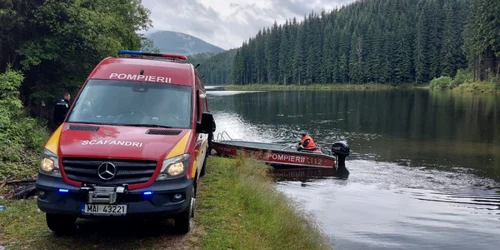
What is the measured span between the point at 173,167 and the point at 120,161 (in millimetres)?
707

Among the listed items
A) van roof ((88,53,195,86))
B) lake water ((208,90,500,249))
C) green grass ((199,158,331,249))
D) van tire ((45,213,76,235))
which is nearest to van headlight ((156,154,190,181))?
green grass ((199,158,331,249))

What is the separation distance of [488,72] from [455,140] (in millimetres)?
56128

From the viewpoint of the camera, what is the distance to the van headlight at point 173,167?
18.1ft

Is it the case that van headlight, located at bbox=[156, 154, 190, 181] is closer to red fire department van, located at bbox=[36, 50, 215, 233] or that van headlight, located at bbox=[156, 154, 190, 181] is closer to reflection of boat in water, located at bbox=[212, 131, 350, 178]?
red fire department van, located at bbox=[36, 50, 215, 233]

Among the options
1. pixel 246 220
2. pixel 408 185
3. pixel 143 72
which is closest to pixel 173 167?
pixel 143 72

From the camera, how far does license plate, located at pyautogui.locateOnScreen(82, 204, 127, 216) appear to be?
532cm

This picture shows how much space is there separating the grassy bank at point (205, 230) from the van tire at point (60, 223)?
127 millimetres

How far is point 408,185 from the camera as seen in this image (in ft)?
58.9

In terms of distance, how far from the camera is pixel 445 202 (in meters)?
15.2

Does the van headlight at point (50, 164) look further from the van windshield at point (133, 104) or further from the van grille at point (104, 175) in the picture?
the van windshield at point (133, 104)

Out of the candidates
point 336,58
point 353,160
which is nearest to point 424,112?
point 353,160

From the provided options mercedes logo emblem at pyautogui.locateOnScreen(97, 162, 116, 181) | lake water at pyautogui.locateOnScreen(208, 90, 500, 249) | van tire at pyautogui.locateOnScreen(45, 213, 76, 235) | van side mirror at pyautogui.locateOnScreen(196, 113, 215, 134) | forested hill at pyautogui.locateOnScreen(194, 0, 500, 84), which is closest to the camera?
mercedes logo emblem at pyautogui.locateOnScreen(97, 162, 116, 181)

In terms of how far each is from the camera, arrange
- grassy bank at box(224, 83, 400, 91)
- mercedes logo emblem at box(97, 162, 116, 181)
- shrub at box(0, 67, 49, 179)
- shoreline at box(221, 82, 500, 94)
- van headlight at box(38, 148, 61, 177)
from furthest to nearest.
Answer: grassy bank at box(224, 83, 400, 91) → shoreline at box(221, 82, 500, 94) → shrub at box(0, 67, 49, 179) → van headlight at box(38, 148, 61, 177) → mercedes logo emblem at box(97, 162, 116, 181)

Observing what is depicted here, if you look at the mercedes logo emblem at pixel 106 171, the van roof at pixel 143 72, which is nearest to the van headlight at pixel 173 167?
the mercedes logo emblem at pixel 106 171
